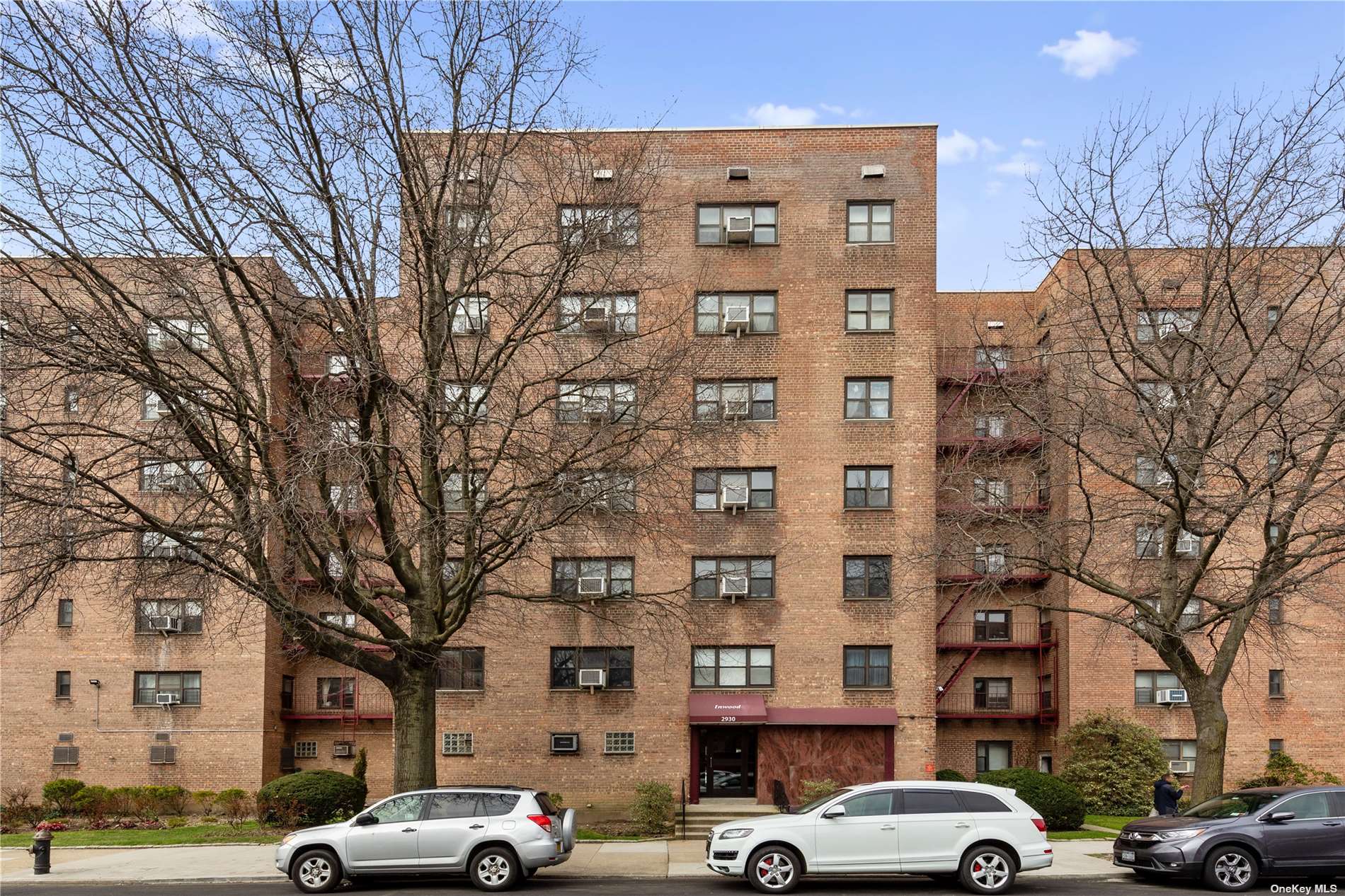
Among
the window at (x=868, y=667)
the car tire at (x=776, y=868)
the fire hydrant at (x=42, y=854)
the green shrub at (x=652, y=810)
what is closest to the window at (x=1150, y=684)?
the window at (x=868, y=667)

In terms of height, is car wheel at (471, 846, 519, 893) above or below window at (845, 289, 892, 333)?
below

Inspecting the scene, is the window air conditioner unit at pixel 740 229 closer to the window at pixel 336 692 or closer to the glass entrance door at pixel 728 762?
the glass entrance door at pixel 728 762

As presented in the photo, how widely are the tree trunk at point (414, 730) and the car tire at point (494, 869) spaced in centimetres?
376

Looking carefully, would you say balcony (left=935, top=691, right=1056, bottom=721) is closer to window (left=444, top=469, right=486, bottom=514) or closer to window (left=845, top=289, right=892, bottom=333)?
window (left=845, top=289, right=892, bottom=333)

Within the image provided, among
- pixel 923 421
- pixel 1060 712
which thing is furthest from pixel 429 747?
pixel 1060 712

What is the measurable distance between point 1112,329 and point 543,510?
1077 cm

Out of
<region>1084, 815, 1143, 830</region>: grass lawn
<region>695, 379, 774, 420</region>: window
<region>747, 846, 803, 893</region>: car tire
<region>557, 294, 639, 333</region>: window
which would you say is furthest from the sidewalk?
<region>695, 379, 774, 420</region>: window

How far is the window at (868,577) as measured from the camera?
3191 cm

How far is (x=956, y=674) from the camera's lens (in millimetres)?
35375

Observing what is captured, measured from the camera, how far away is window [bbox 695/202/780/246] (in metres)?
33.1

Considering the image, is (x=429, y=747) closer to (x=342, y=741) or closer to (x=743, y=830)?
(x=743, y=830)

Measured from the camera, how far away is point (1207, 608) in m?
34.2

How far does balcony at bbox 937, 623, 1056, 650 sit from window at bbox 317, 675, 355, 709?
18001 mm

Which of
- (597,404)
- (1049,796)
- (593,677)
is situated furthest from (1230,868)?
(593,677)
